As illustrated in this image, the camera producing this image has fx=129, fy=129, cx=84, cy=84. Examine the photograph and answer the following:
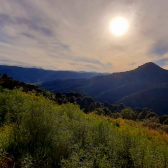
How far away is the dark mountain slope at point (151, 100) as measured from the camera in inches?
4716

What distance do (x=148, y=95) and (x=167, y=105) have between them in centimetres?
2020

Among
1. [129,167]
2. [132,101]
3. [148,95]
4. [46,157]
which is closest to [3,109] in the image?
[46,157]

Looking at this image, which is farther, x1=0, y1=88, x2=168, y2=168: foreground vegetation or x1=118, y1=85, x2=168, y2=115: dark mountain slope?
x1=118, y1=85, x2=168, y2=115: dark mountain slope

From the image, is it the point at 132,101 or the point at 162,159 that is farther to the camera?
the point at 132,101

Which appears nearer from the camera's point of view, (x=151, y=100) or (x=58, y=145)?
(x=58, y=145)

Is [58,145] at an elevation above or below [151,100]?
above

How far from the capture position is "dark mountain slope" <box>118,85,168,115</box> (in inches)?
4716

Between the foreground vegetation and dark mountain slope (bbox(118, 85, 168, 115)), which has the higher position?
the foreground vegetation

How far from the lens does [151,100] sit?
418ft

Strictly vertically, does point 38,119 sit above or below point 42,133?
above

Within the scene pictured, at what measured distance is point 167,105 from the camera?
117 metres

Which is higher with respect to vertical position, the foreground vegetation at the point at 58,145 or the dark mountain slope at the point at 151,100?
the foreground vegetation at the point at 58,145

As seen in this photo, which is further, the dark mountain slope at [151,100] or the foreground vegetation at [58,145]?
the dark mountain slope at [151,100]

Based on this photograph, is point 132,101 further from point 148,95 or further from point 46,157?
point 46,157
